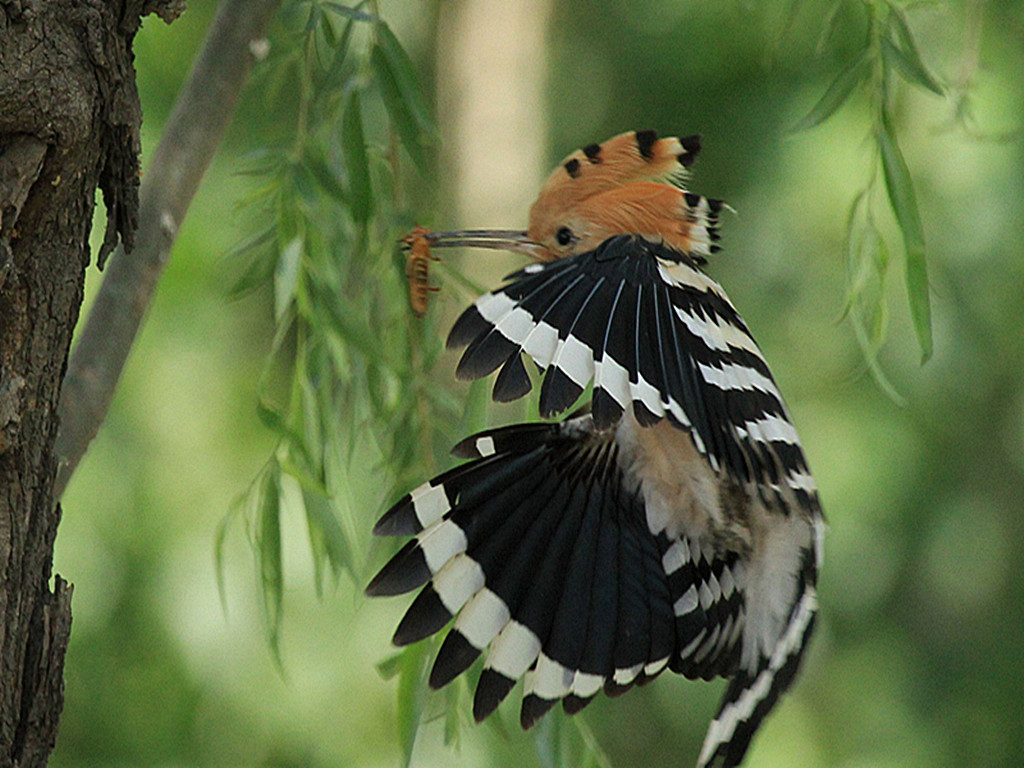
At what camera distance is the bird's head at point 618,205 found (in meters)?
1.00

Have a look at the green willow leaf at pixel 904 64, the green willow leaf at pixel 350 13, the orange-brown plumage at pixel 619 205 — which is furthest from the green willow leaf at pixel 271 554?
the green willow leaf at pixel 904 64

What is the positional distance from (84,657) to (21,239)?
2.62m

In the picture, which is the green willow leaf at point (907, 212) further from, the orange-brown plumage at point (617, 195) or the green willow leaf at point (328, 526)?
the green willow leaf at point (328, 526)

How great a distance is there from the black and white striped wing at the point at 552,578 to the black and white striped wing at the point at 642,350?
0.13 metres

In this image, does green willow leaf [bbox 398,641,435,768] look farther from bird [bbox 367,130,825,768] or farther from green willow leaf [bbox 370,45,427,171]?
green willow leaf [bbox 370,45,427,171]

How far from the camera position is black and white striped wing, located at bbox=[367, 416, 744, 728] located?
91 centimetres

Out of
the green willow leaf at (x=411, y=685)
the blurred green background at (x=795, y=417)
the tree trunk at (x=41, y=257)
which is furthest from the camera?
the blurred green background at (x=795, y=417)

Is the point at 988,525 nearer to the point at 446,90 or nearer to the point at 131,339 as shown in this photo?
the point at 446,90

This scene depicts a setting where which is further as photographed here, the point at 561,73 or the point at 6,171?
the point at 561,73

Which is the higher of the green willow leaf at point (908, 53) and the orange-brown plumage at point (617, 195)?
the green willow leaf at point (908, 53)

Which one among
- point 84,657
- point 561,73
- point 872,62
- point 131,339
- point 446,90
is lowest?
point 84,657

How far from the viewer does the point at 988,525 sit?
10.4ft

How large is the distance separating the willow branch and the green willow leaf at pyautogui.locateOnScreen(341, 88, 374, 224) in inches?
3.8

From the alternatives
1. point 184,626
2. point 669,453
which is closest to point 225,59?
point 669,453
